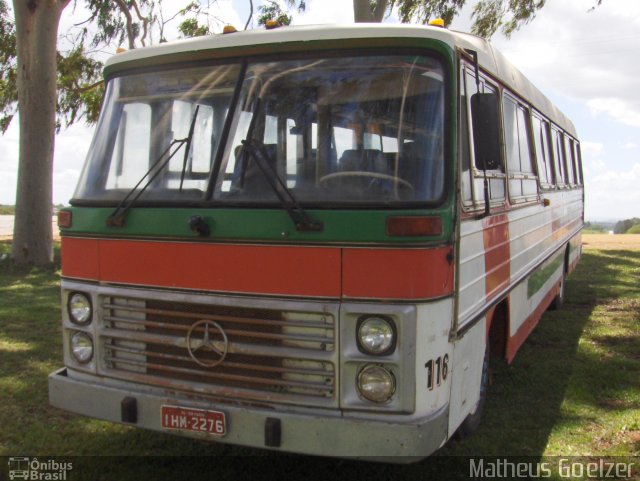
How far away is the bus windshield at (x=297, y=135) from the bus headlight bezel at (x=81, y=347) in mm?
794

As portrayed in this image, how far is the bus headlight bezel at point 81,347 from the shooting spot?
439cm

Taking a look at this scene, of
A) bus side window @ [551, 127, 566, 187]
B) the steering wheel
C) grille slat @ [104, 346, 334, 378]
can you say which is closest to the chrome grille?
grille slat @ [104, 346, 334, 378]

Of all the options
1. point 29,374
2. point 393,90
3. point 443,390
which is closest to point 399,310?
point 443,390

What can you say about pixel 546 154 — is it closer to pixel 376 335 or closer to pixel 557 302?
pixel 557 302

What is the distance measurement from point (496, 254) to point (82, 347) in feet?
8.69

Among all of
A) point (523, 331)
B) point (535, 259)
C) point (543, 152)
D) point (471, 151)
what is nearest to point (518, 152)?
point (535, 259)

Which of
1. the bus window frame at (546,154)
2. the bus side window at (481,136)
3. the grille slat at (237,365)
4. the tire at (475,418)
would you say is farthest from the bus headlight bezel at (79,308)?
the bus window frame at (546,154)

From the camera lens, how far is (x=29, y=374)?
6789mm

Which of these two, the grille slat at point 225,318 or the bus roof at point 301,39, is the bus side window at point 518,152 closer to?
the bus roof at point 301,39

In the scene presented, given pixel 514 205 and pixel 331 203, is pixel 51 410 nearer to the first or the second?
pixel 331 203

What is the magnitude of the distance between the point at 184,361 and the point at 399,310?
1216 mm

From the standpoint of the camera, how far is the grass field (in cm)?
478

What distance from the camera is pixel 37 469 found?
185 inches

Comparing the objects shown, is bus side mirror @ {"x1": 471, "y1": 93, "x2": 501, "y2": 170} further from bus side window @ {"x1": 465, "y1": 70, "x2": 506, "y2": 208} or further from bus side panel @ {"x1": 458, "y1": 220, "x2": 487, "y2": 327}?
bus side panel @ {"x1": 458, "y1": 220, "x2": 487, "y2": 327}
